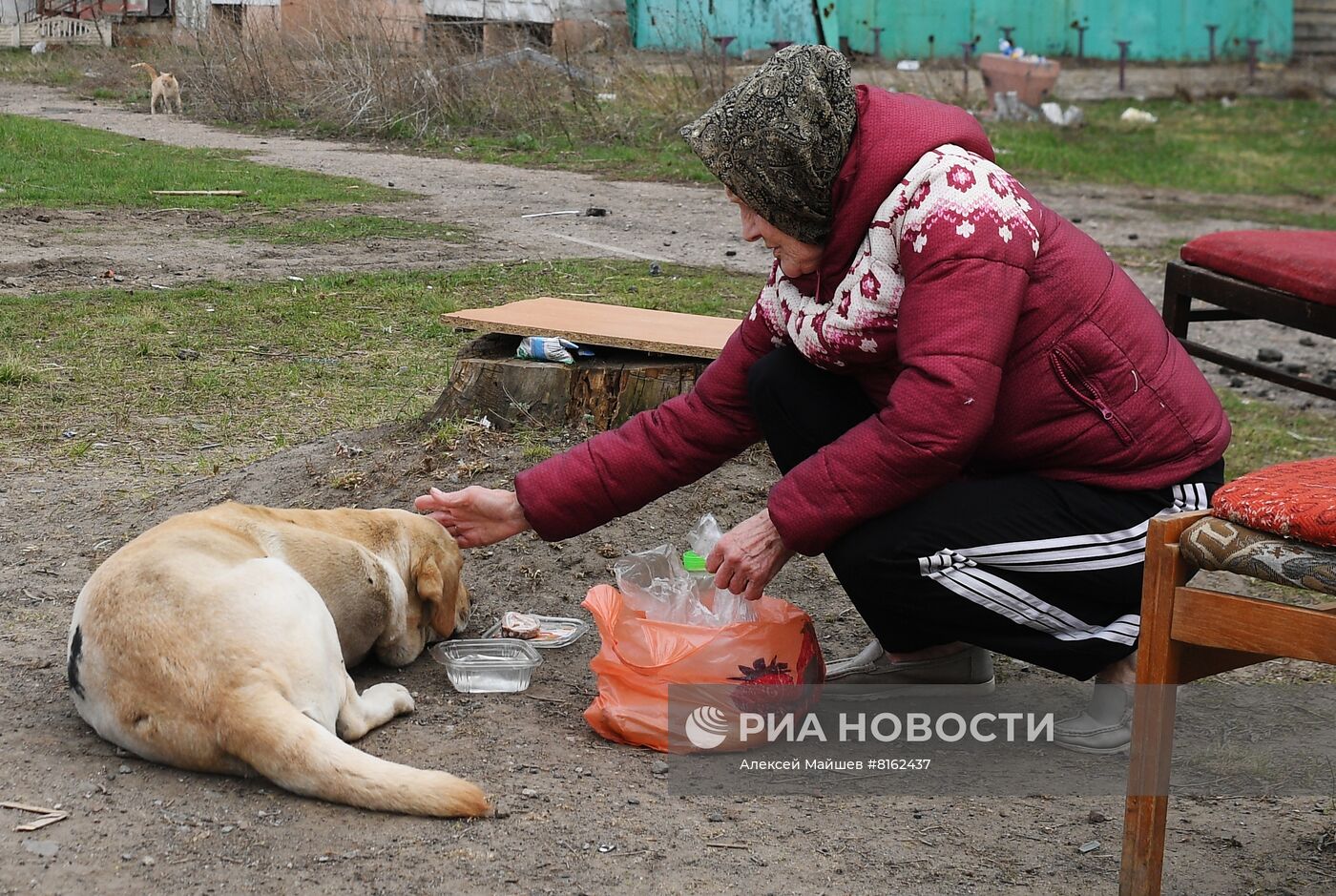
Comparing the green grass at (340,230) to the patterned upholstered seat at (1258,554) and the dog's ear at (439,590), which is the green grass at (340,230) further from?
the patterned upholstered seat at (1258,554)

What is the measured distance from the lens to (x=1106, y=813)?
285 cm

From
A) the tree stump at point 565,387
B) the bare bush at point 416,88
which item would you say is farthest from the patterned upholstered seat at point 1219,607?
the bare bush at point 416,88

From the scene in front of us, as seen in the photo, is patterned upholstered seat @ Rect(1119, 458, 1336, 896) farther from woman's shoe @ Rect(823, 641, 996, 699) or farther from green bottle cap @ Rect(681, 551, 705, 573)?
green bottle cap @ Rect(681, 551, 705, 573)

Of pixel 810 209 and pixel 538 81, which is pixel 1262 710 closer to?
pixel 810 209

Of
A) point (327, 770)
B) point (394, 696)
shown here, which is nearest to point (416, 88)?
point (394, 696)

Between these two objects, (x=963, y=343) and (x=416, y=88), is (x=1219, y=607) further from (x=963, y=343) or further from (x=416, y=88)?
(x=416, y=88)

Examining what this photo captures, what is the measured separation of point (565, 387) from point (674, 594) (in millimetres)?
1432

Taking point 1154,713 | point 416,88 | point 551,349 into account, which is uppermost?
point 416,88

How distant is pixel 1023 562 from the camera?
2.89 metres

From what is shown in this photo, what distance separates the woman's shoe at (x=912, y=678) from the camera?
341 cm

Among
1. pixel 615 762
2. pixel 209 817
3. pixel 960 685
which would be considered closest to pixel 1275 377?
pixel 960 685

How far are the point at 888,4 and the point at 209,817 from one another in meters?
23.2

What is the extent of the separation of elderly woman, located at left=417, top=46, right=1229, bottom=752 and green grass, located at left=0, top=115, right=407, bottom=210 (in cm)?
901

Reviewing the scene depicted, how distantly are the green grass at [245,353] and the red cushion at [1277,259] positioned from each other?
2859mm
